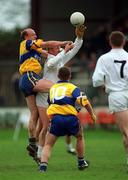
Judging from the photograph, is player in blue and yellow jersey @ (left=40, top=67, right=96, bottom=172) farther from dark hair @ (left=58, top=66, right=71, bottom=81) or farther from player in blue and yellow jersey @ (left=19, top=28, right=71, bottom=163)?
player in blue and yellow jersey @ (left=19, top=28, right=71, bottom=163)

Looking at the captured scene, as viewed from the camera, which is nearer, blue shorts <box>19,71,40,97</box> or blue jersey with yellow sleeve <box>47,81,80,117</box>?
blue jersey with yellow sleeve <box>47,81,80,117</box>

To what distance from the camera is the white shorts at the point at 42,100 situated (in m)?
16.3

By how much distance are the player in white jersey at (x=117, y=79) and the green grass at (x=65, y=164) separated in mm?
944

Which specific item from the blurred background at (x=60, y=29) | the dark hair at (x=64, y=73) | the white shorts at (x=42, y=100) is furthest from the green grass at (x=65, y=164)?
the blurred background at (x=60, y=29)

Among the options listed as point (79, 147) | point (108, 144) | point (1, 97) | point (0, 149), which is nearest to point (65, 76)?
point (79, 147)

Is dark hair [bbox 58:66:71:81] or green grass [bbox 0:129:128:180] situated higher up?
dark hair [bbox 58:66:71:81]

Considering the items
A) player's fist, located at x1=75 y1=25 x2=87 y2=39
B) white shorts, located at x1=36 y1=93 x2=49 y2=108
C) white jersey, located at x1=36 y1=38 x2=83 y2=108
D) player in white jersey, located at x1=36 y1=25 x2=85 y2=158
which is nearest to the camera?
player's fist, located at x1=75 y1=25 x2=87 y2=39

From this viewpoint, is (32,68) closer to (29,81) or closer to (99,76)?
(29,81)

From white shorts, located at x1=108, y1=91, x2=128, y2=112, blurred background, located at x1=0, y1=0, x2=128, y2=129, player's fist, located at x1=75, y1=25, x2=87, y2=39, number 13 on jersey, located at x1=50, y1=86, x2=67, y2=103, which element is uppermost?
player's fist, located at x1=75, y1=25, x2=87, y2=39

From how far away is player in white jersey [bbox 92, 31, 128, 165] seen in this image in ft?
48.1

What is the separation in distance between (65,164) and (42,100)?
1.32 metres

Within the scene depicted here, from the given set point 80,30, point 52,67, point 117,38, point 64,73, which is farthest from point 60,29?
point 64,73

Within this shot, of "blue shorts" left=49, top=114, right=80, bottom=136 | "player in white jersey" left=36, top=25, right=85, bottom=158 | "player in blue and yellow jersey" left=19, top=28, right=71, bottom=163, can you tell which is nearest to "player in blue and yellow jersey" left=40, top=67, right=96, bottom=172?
"blue shorts" left=49, top=114, right=80, bottom=136

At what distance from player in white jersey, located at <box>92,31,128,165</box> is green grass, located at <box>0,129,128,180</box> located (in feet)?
3.10
